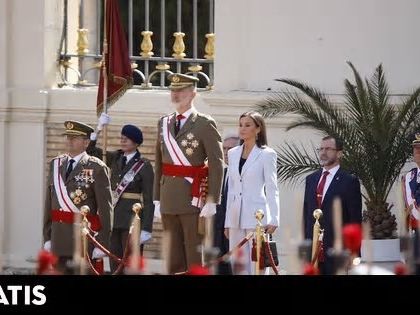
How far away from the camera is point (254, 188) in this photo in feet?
34.7

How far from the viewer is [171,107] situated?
47.5ft

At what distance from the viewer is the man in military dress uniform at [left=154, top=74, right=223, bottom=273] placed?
10.5 meters

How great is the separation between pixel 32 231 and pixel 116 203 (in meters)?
2.57

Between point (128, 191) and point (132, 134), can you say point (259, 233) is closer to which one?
point (128, 191)

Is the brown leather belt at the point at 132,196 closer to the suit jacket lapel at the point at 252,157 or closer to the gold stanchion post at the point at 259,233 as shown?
the suit jacket lapel at the point at 252,157

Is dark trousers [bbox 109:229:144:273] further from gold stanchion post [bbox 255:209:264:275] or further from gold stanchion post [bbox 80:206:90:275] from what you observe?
gold stanchion post [bbox 255:209:264:275]

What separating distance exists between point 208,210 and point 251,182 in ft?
1.60

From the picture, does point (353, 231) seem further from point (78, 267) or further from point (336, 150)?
point (336, 150)

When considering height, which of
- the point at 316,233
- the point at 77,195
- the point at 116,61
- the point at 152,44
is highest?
Answer: the point at 152,44

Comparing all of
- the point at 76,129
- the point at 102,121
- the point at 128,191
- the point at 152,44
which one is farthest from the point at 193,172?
the point at 152,44

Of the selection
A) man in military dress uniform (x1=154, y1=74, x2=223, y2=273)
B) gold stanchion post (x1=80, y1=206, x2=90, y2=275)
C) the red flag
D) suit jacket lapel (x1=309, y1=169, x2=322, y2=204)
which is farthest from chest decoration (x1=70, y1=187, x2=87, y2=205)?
the red flag

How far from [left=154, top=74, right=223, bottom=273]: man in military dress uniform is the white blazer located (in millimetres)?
185
